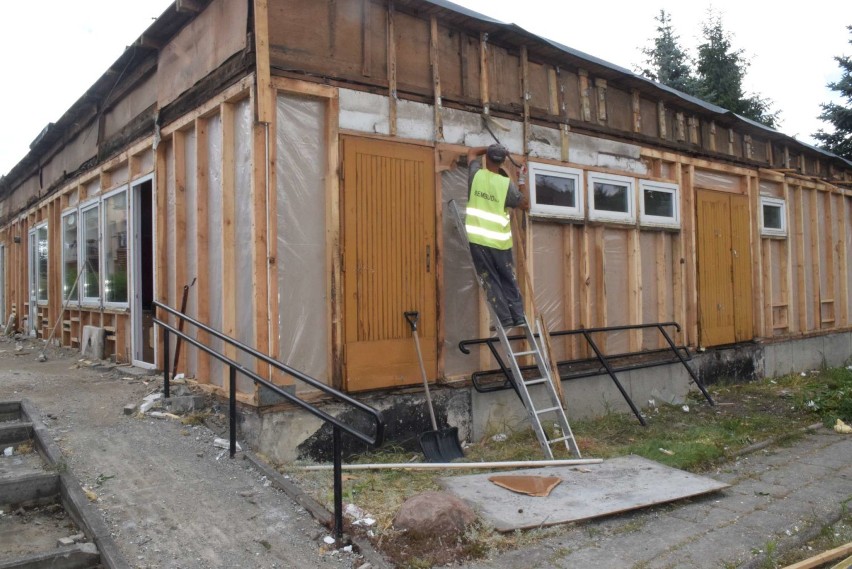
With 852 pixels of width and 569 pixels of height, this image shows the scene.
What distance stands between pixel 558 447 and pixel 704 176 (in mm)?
5959

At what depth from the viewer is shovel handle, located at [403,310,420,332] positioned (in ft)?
20.7

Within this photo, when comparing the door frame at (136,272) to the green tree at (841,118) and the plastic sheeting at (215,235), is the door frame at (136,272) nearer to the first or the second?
the plastic sheeting at (215,235)

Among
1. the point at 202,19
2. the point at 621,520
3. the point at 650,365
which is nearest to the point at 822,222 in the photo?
the point at 650,365

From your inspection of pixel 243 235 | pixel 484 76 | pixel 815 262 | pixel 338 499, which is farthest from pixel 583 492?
pixel 815 262

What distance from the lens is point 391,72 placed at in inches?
257

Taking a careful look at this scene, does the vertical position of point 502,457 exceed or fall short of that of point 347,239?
it falls short

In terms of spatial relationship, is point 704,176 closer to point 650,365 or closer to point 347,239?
point 650,365

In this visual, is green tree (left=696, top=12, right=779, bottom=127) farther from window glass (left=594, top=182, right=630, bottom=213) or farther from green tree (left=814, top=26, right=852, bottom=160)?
window glass (left=594, top=182, right=630, bottom=213)

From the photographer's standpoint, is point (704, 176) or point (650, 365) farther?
point (704, 176)

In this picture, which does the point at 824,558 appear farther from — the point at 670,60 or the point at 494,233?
the point at 670,60

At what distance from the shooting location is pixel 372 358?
6.07 m

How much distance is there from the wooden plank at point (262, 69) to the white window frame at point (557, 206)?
134 inches

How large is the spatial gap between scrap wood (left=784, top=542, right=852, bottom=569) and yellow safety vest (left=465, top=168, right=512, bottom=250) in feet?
12.1

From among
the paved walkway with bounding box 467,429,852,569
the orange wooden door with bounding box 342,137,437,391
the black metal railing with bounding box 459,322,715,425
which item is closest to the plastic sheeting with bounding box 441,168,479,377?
the black metal railing with bounding box 459,322,715,425
